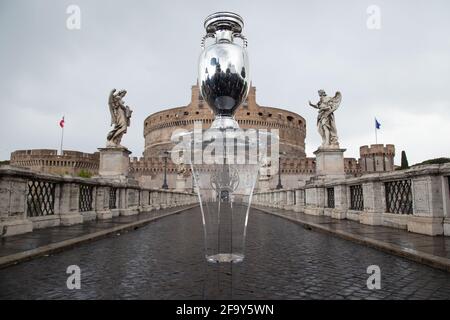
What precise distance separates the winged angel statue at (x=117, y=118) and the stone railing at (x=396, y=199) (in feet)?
24.9

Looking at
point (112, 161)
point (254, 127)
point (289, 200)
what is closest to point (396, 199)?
point (112, 161)

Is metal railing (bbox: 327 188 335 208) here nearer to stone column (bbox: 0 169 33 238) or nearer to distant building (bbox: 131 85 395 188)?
stone column (bbox: 0 169 33 238)

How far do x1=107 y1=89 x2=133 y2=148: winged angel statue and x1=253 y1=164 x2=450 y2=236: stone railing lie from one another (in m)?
7.59

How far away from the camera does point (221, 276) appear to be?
3221mm

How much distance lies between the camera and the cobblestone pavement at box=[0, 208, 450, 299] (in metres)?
2.65

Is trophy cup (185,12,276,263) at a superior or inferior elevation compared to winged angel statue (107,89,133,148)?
inferior

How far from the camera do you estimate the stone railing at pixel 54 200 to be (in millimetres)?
5512

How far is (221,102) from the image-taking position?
141 inches

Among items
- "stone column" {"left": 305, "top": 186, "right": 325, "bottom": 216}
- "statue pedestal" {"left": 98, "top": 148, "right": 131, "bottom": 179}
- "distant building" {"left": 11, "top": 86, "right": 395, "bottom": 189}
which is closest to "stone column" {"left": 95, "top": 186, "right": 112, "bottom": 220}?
"statue pedestal" {"left": 98, "top": 148, "right": 131, "bottom": 179}

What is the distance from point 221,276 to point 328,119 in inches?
456

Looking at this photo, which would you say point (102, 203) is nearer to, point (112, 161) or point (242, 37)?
point (112, 161)
